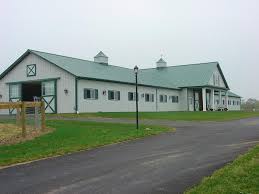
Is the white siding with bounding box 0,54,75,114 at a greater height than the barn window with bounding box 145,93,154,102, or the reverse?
the white siding with bounding box 0,54,75,114

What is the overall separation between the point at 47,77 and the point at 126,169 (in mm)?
27567

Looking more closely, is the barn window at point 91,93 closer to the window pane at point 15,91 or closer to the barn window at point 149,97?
the window pane at point 15,91

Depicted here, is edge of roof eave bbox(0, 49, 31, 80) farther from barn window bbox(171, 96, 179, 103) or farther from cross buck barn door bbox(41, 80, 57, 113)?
barn window bbox(171, 96, 179, 103)

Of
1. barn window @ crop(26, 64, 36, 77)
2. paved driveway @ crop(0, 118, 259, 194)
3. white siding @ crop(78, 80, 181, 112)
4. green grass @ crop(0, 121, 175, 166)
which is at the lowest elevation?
paved driveway @ crop(0, 118, 259, 194)

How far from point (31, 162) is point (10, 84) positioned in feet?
96.2

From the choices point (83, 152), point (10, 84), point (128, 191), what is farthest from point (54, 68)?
point (128, 191)

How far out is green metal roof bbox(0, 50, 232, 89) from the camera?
3669 cm

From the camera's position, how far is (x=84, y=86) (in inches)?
1378

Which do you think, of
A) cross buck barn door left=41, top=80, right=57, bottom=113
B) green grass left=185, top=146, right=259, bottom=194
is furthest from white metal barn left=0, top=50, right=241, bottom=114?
green grass left=185, top=146, right=259, bottom=194

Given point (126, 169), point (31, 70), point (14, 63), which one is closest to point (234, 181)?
point (126, 169)

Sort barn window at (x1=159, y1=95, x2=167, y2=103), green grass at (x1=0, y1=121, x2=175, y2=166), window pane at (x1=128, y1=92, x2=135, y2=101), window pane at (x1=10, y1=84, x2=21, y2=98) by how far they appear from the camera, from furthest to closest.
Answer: barn window at (x1=159, y1=95, x2=167, y2=103) → window pane at (x1=128, y1=92, x2=135, y2=101) → window pane at (x1=10, y1=84, x2=21, y2=98) → green grass at (x1=0, y1=121, x2=175, y2=166)

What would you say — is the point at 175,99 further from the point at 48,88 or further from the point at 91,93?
the point at 48,88

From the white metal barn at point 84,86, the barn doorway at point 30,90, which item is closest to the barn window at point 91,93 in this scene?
the white metal barn at point 84,86

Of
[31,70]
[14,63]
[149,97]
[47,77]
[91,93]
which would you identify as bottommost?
[149,97]
